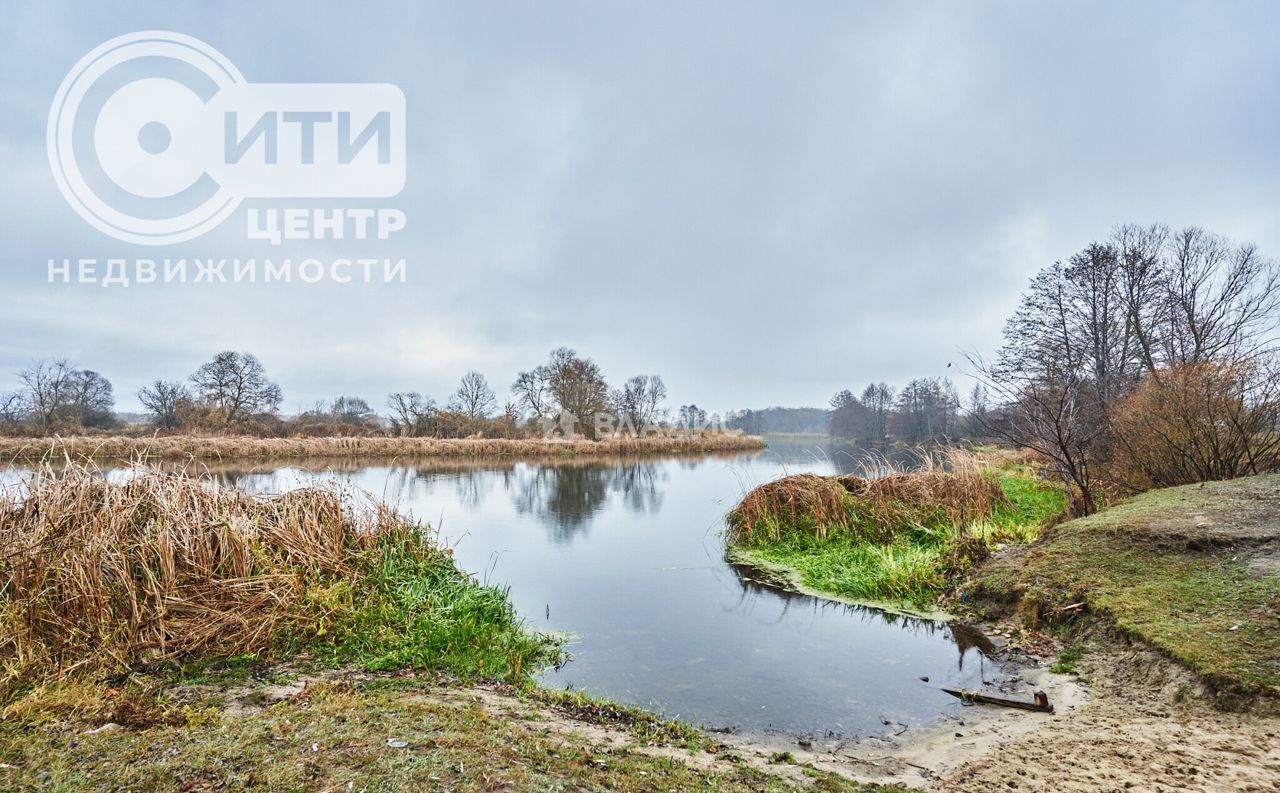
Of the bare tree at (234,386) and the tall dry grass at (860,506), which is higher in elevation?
the bare tree at (234,386)

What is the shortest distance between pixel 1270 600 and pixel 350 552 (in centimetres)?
805

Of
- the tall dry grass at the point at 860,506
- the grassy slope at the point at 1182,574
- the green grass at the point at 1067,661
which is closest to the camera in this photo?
the grassy slope at the point at 1182,574

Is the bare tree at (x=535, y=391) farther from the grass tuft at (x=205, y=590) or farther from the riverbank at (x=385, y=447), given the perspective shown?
the grass tuft at (x=205, y=590)

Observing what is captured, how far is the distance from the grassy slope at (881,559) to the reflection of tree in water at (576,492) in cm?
423

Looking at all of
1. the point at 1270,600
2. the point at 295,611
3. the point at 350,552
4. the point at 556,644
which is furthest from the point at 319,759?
the point at 1270,600

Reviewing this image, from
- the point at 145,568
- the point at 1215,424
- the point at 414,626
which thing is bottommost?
the point at 414,626

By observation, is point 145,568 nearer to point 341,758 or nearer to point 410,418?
point 341,758

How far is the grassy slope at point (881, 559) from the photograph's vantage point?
24.5ft

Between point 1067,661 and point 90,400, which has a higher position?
point 90,400

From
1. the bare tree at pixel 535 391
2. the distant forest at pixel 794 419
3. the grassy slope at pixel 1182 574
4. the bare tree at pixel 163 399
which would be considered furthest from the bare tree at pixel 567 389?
the distant forest at pixel 794 419

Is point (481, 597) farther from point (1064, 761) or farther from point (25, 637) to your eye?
point (1064, 761)

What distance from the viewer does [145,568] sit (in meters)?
4.75

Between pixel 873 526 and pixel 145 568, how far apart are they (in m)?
10.1

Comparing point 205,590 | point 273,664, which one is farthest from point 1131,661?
point 205,590
